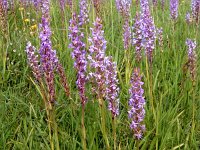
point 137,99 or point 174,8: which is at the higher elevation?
point 174,8

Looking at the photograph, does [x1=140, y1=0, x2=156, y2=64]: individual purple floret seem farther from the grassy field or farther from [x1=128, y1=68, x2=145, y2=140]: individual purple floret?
[x1=128, y1=68, x2=145, y2=140]: individual purple floret

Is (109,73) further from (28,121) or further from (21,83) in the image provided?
(21,83)

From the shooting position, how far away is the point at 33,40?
4598mm

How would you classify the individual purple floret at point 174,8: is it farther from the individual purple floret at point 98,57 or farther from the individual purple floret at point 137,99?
the individual purple floret at point 98,57

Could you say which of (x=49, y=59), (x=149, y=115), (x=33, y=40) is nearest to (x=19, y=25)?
(x=33, y=40)

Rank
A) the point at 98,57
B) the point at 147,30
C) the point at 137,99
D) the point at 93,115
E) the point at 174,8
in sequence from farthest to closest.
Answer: the point at 174,8, the point at 93,115, the point at 147,30, the point at 137,99, the point at 98,57

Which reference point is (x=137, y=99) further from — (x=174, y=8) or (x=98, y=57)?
(x=174, y=8)

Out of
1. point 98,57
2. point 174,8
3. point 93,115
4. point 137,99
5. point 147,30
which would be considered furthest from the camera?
point 174,8

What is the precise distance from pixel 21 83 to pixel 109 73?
6.00 feet

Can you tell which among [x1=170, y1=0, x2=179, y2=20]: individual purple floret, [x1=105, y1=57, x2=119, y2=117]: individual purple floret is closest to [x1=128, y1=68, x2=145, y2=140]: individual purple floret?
[x1=105, y1=57, x2=119, y2=117]: individual purple floret

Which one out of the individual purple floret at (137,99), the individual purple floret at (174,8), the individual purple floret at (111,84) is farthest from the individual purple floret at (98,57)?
the individual purple floret at (174,8)

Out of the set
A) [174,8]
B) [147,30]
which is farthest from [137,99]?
[174,8]

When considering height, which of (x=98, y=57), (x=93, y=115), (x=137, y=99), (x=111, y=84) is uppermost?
(x=98, y=57)

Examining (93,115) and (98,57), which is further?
(93,115)
